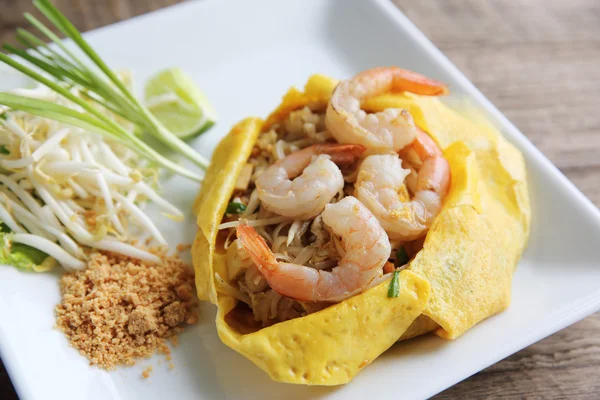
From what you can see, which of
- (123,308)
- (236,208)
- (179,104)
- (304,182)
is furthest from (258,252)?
(179,104)

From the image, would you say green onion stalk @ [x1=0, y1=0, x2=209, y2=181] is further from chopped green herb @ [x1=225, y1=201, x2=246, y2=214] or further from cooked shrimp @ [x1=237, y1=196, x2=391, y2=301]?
cooked shrimp @ [x1=237, y1=196, x2=391, y2=301]

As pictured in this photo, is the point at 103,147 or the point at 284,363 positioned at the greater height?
the point at 103,147

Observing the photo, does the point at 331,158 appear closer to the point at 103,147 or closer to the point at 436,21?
the point at 103,147

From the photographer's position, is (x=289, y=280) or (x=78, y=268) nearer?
(x=289, y=280)

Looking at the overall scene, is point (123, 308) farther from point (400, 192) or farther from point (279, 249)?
point (400, 192)

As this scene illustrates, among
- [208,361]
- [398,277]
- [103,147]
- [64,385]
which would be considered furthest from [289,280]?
[103,147]

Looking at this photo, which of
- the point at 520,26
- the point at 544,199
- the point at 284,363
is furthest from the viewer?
the point at 520,26

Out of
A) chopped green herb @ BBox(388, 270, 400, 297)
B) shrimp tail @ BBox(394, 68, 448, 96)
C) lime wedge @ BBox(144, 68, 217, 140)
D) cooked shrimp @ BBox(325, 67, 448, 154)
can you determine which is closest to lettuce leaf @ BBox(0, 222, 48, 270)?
lime wedge @ BBox(144, 68, 217, 140)
